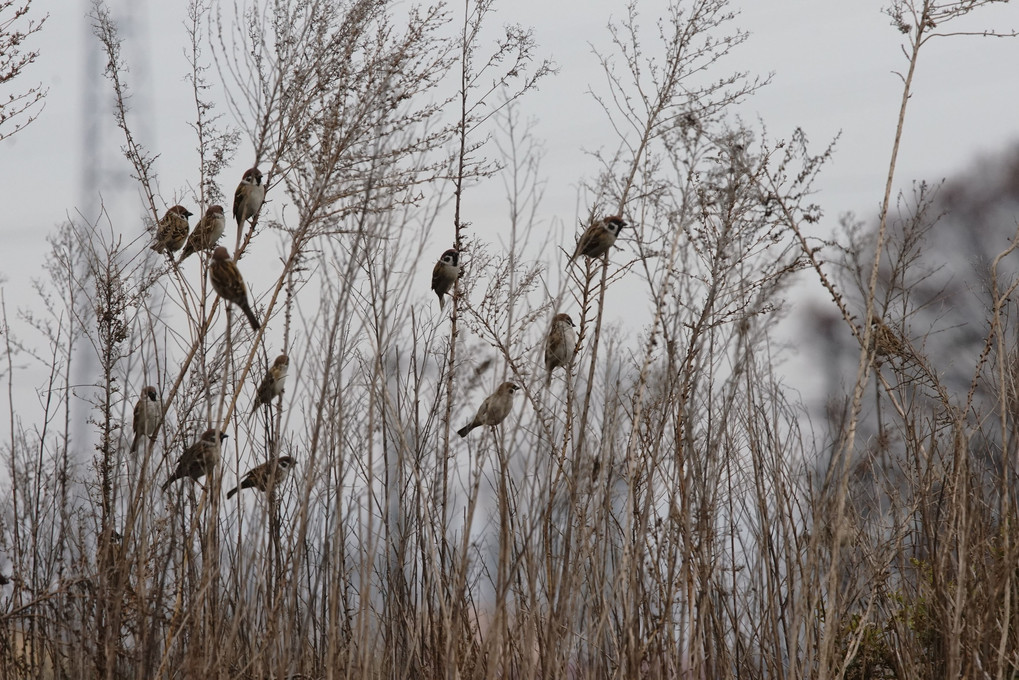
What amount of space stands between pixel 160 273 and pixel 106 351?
1.42 feet

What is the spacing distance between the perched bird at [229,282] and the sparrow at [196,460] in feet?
1.77

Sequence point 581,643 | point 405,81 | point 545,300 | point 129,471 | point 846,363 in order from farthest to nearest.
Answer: point 846,363, point 405,81, point 545,300, point 581,643, point 129,471

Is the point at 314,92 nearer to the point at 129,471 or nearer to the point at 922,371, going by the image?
the point at 129,471

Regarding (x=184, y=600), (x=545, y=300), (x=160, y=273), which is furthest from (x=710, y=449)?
(x=160, y=273)

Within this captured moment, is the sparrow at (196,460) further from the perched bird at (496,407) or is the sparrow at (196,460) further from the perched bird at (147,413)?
the perched bird at (496,407)

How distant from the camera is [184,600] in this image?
3.15 meters

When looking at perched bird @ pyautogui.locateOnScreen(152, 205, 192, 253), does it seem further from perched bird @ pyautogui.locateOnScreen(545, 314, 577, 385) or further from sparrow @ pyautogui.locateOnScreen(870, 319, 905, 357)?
sparrow @ pyautogui.locateOnScreen(870, 319, 905, 357)

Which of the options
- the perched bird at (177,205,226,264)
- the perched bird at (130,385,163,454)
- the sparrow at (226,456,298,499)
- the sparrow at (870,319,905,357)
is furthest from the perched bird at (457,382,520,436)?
the sparrow at (870,319,905,357)

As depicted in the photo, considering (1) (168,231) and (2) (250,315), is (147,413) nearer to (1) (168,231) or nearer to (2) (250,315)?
(2) (250,315)

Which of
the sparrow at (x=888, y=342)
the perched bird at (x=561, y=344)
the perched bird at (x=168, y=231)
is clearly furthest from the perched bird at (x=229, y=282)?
the sparrow at (x=888, y=342)

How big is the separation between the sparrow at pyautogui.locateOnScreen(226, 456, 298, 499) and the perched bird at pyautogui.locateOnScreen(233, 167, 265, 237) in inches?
37.9

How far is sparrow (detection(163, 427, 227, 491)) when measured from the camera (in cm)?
279

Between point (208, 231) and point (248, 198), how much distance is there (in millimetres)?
227

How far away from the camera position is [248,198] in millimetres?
4043
